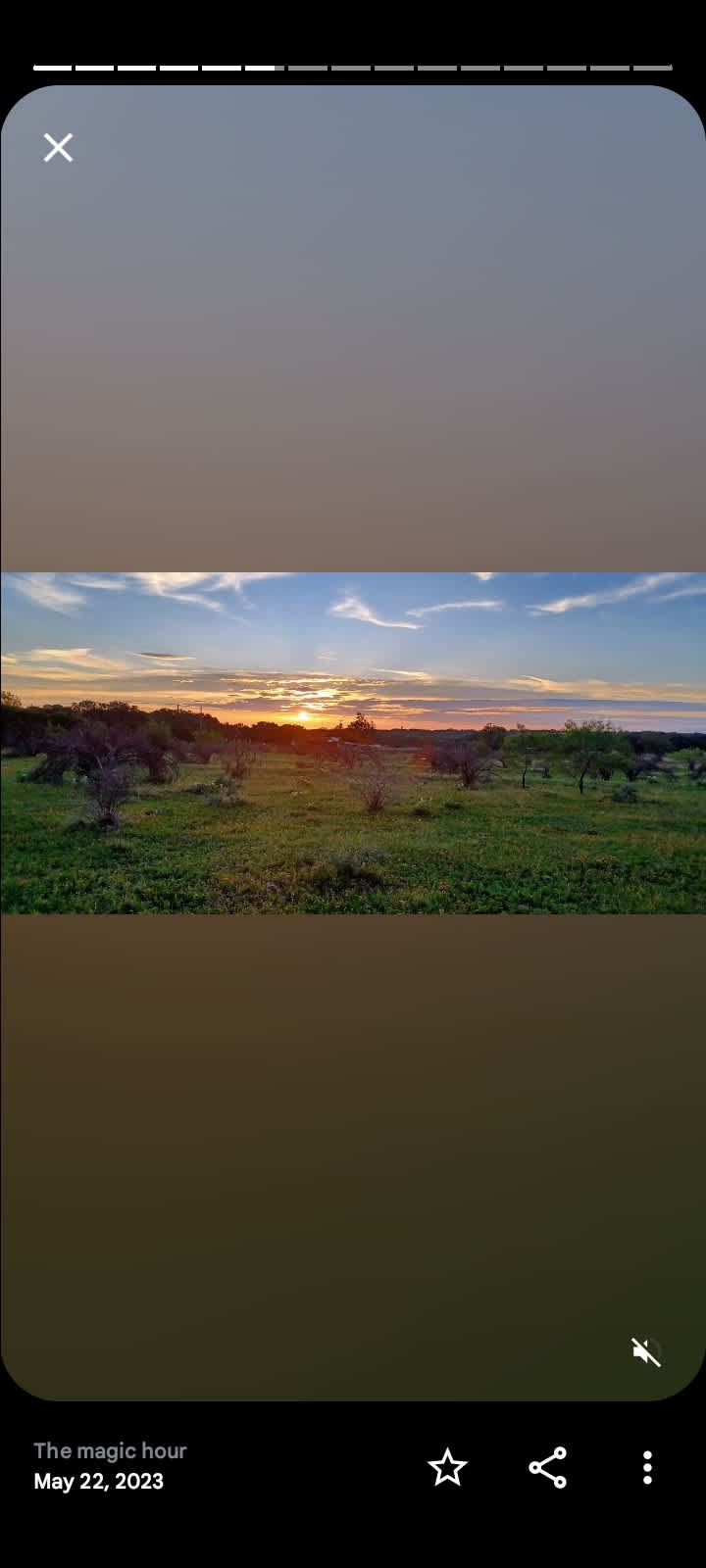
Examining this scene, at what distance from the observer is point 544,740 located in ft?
11.2

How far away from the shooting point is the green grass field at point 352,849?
312 centimetres

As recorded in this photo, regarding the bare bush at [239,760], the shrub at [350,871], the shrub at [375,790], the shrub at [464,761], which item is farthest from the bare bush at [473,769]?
the bare bush at [239,760]

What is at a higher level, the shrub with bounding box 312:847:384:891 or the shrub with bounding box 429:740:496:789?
the shrub with bounding box 429:740:496:789

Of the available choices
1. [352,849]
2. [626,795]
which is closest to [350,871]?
[352,849]

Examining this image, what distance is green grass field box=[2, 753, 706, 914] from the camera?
10.2 feet

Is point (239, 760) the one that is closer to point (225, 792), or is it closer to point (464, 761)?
point (225, 792)
